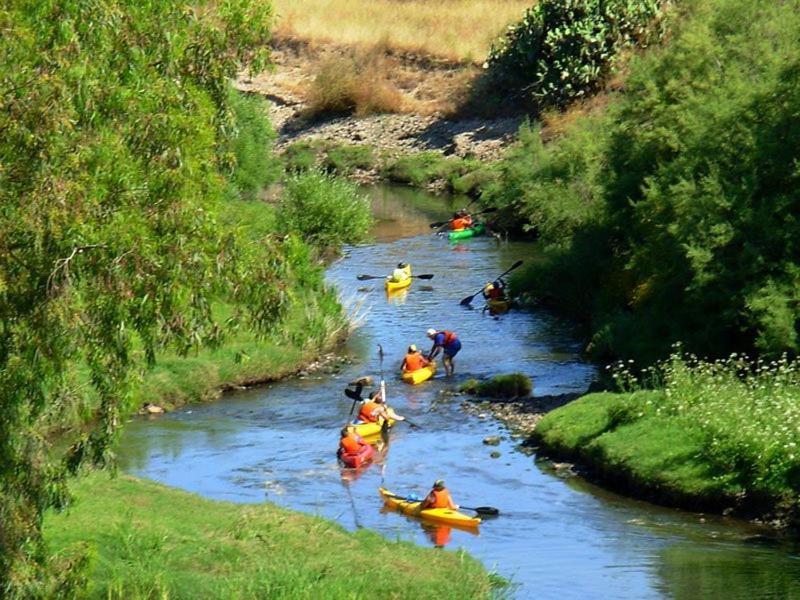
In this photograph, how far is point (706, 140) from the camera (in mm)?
38500

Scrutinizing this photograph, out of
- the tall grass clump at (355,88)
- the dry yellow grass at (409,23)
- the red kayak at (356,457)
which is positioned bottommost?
the red kayak at (356,457)

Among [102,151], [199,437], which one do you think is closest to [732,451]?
[199,437]

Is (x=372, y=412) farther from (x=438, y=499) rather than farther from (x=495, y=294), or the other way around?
(x=495, y=294)

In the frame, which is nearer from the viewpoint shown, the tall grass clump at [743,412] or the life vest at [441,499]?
the tall grass clump at [743,412]

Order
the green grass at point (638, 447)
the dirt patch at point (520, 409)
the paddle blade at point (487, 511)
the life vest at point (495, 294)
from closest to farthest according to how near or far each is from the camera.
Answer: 1. the paddle blade at point (487, 511)
2. the green grass at point (638, 447)
3. the dirt patch at point (520, 409)
4. the life vest at point (495, 294)

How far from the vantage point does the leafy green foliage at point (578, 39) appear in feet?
246

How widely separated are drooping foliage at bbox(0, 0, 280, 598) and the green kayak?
45932 mm

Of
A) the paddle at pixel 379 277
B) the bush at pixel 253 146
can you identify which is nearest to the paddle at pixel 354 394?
the paddle at pixel 379 277

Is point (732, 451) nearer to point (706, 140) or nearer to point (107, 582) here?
point (706, 140)

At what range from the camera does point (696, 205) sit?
37.0m

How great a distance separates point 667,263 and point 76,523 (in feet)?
65.3

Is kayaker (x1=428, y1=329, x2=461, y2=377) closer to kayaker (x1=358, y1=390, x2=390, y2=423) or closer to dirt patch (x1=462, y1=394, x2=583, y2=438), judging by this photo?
dirt patch (x1=462, y1=394, x2=583, y2=438)

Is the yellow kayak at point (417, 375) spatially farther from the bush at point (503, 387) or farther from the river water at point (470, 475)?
the bush at point (503, 387)

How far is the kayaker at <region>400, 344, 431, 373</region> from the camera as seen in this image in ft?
133
